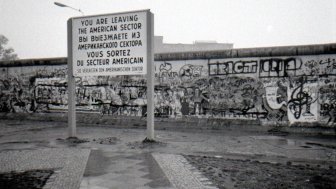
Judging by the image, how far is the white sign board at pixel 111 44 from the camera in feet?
30.5

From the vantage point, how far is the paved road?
5758 millimetres

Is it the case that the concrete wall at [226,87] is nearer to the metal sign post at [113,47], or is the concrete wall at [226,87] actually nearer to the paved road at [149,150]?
the paved road at [149,150]

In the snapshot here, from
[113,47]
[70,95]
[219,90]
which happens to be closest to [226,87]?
[219,90]

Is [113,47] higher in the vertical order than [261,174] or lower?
higher

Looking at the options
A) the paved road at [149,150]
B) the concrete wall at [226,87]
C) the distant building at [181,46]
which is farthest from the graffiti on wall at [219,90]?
the distant building at [181,46]

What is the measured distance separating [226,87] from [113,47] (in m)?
5.27

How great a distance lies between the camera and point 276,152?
822 centimetres

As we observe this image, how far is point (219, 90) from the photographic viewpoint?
13.0 meters

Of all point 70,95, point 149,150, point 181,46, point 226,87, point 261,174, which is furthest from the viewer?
point 181,46

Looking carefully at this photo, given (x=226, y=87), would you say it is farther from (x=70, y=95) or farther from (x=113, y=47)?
(x=70, y=95)

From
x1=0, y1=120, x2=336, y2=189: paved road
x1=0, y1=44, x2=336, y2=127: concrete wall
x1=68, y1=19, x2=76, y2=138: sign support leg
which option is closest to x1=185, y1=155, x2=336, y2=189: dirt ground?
x1=0, y1=120, x2=336, y2=189: paved road

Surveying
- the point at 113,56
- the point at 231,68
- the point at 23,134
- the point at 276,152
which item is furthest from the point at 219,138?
the point at 23,134

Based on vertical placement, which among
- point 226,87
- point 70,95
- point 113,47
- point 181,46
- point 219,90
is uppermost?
point 181,46

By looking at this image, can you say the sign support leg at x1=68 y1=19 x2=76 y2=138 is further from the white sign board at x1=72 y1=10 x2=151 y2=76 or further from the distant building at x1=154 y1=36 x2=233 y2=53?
the distant building at x1=154 y1=36 x2=233 y2=53
